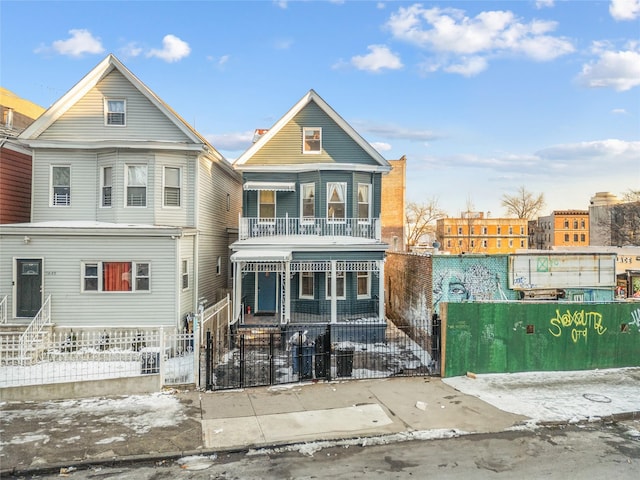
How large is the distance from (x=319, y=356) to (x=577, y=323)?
23.5 feet

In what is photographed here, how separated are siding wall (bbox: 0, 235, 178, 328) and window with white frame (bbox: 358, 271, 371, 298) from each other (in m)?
7.78

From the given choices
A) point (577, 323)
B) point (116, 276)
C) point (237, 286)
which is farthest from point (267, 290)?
point (577, 323)

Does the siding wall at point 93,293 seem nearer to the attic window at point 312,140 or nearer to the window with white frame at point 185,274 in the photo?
the window with white frame at point 185,274

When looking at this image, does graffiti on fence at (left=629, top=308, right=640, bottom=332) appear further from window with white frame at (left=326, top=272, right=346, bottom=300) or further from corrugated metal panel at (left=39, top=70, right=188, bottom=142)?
corrugated metal panel at (left=39, top=70, right=188, bottom=142)

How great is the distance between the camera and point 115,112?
16203 mm

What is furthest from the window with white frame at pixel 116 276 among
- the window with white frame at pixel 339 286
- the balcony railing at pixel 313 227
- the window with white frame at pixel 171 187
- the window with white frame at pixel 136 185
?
the window with white frame at pixel 339 286

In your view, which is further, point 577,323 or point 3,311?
point 3,311

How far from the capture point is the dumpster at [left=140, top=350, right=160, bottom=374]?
10.6m

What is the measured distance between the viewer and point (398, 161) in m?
35.9

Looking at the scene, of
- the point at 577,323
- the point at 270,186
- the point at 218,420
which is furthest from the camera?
the point at 270,186

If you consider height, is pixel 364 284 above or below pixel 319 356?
above

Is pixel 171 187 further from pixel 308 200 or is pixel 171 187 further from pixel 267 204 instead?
pixel 308 200

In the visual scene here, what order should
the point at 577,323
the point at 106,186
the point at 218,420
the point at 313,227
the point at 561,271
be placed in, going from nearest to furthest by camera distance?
the point at 218,420 < the point at 577,323 < the point at 106,186 < the point at 561,271 < the point at 313,227

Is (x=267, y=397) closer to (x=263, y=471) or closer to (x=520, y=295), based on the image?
(x=263, y=471)
